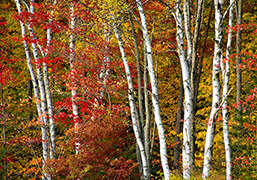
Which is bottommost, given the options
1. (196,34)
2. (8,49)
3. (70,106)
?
(70,106)

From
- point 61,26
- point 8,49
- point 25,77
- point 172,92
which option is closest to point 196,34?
point 61,26

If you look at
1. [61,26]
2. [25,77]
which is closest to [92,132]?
[61,26]

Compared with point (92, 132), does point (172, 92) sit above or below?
above

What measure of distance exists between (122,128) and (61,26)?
3.92 meters

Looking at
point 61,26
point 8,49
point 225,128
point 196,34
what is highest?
point 8,49

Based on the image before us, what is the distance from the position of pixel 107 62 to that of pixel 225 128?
15.4 feet

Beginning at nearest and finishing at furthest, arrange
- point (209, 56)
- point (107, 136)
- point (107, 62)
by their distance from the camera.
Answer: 1. point (107, 136)
2. point (107, 62)
3. point (209, 56)

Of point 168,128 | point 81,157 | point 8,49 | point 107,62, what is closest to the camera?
point 81,157

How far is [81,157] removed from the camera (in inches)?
303

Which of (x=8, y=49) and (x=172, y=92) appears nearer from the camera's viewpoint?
(x=172, y=92)

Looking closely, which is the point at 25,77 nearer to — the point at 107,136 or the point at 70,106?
the point at 70,106

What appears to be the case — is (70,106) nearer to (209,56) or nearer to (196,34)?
(196,34)

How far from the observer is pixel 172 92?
42.4 ft

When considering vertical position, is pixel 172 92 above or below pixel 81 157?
above
